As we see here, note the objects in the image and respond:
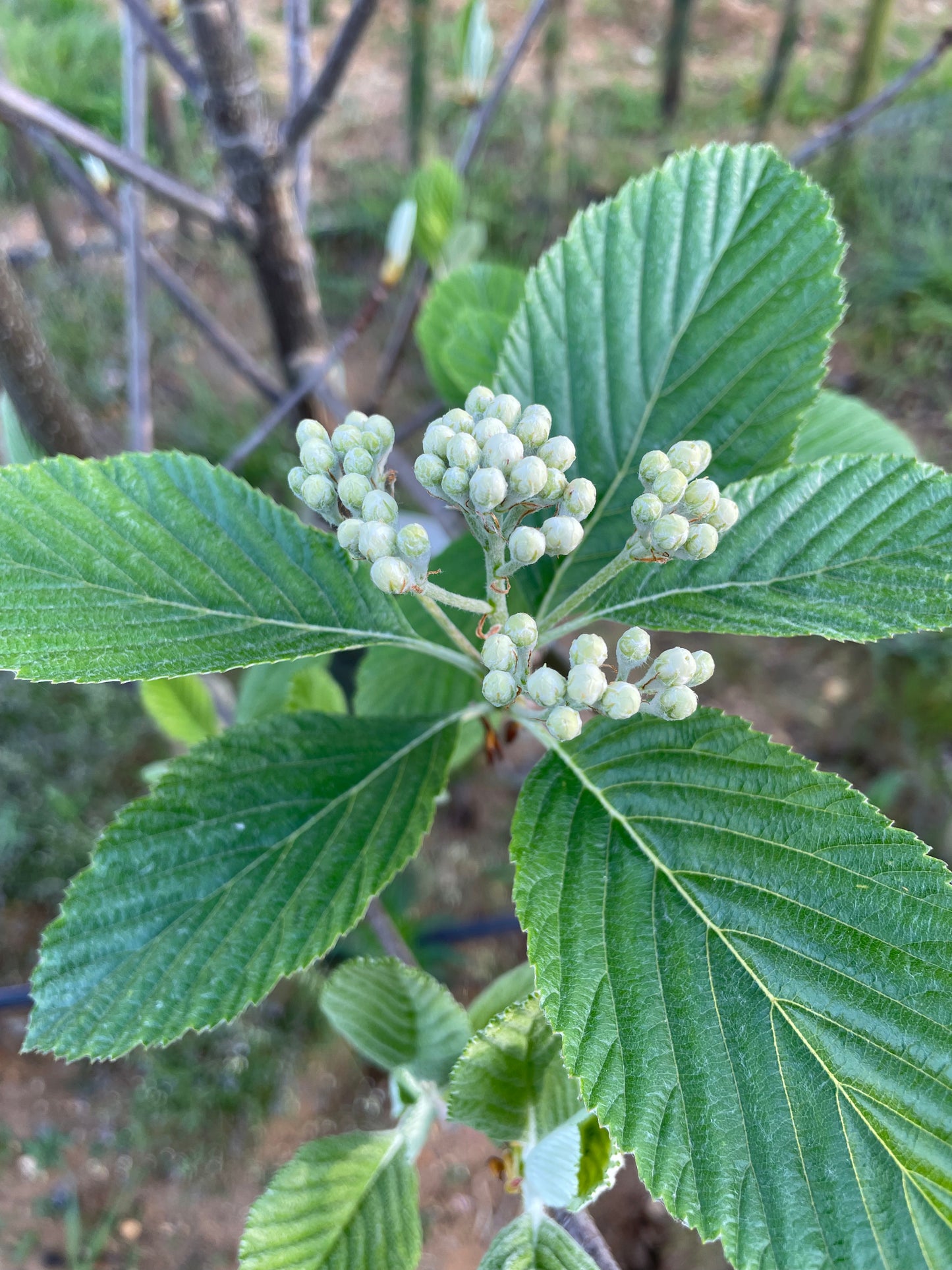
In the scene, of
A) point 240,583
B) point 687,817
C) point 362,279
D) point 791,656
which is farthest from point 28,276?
point 687,817

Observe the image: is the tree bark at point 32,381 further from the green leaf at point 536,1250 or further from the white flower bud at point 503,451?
the green leaf at point 536,1250

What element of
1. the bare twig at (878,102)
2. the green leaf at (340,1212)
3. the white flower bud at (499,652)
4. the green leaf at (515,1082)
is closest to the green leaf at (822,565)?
the white flower bud at (499,652)

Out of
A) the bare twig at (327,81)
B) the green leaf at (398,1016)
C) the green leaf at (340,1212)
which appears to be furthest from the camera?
the bare twig at (327,81)

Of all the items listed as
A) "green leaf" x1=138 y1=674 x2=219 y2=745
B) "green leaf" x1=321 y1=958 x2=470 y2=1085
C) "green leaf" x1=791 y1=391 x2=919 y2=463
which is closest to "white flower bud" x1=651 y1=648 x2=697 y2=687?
"green leaf" x1=321 y1=958 x2=470 y2=1085

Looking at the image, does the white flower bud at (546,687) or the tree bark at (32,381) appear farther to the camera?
the tree bark at (32,381)

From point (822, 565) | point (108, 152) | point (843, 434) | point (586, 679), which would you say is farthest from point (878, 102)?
point (586, 679)

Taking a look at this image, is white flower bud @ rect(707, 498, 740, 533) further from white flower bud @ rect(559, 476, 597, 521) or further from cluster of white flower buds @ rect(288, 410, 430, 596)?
cluster of white flower buds @ rect(288, 410, 430, 596)
